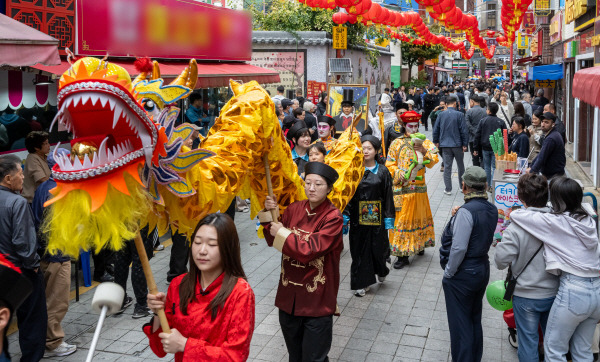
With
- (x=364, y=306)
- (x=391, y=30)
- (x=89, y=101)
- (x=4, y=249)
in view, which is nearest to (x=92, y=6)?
(x=4, y=249)

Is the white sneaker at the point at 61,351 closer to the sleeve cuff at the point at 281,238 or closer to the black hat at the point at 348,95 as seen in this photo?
the sleeve cuff at the point at 281,238

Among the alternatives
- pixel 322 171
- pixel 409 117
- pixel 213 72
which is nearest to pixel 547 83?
pixel 213 72

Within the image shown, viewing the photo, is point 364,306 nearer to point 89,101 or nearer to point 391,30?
point 89,101

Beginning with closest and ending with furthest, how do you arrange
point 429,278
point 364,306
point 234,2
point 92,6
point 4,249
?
1. point 4,249
2. point 364,306
3. point 429,278
4. point 92,6
5. point 234,2

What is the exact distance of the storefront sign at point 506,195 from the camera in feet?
27.9

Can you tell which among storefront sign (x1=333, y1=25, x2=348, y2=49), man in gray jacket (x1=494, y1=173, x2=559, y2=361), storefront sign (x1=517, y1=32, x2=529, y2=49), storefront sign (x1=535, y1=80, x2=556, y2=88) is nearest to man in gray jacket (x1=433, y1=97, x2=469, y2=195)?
storefront sign (x1=333, y1=25, x2=348, y2=49)

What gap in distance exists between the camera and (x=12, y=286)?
7.89ft

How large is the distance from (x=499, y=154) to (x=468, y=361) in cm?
556

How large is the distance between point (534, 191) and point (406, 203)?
3628 mm

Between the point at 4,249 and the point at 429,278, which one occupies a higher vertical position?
the point at 4,249

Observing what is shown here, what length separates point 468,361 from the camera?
5.13 meters

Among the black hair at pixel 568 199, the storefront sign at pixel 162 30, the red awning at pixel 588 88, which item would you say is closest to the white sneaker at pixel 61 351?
the storefront sign at pixel 162 30

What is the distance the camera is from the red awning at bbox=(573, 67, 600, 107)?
768 cm

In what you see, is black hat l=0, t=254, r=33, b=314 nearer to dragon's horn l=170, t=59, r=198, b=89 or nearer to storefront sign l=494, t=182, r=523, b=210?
dragon's horn l=170, t=59, r=198, b=89
